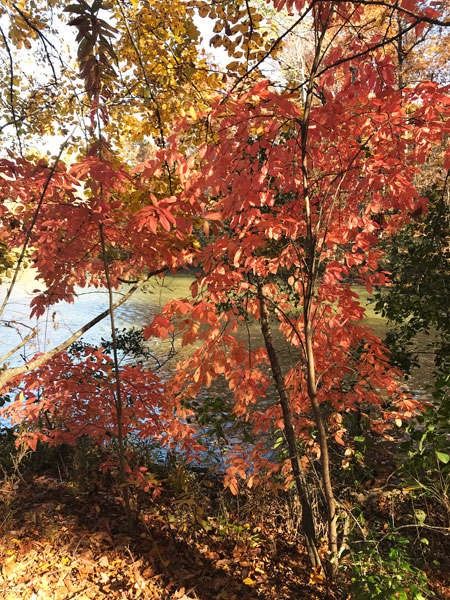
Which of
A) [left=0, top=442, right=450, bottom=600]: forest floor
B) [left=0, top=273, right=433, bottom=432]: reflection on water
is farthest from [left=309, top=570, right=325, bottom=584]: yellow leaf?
[left=0, top=273, right=433, bottom=432]: reflection on water

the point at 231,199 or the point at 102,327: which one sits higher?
the point at 231,199

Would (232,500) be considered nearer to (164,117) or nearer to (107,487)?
(107,487)

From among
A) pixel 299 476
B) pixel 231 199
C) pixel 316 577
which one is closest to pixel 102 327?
pixel 299 476

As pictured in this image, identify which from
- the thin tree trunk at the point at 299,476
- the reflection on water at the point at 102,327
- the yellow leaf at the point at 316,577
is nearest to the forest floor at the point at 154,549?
the yellow leaf at the point at 316,577

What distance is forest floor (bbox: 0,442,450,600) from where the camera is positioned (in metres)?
2.51

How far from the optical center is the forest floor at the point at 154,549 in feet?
8.22

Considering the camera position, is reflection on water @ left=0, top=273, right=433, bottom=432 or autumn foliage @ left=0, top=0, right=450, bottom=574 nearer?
autumn foliage @ left=0, top=0, right=450, bottom=574

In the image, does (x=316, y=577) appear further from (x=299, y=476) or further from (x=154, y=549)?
(x=154, y=549)

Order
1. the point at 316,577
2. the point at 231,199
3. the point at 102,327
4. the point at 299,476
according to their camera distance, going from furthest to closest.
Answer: the point at 102,327 → the point at 299,476 → the point at 316,577 → the point at 231,199

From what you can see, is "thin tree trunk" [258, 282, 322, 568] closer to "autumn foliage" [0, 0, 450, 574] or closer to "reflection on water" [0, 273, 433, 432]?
"autumn foliage" [0, 0, 450, 574]

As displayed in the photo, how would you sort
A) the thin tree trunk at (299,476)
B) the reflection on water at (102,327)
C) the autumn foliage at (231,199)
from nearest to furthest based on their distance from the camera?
the autumn foliage at (231,199)
the thin tree trunk at (299,476)
the reflection on water at (102,327)

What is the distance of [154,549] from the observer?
2.87 metres

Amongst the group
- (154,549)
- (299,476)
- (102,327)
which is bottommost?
(102,327)

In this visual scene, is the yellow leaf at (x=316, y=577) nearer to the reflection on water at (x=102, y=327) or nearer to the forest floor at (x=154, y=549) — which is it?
the forest floor at (x=154, y=549)
